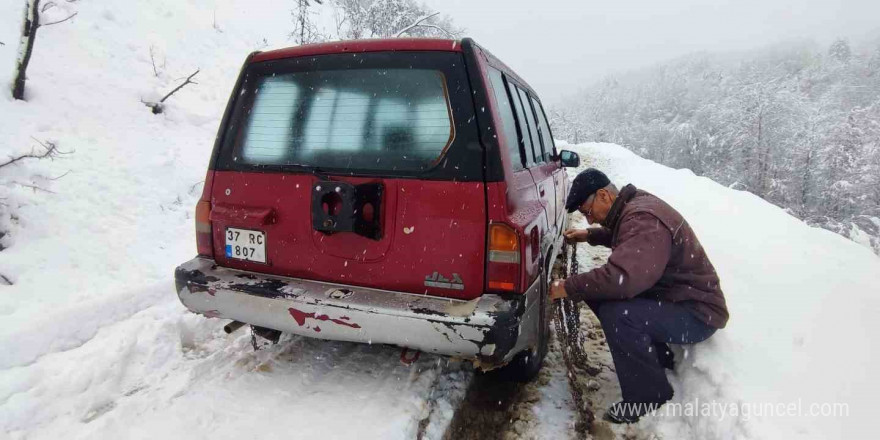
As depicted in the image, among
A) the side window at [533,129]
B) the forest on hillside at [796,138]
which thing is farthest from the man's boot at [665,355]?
the forest on hillside at [796,138]

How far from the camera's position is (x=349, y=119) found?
242 centimetres

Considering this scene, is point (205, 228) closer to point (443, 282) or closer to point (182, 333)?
point (182, 333)

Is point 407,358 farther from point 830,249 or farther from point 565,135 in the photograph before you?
point 565,135

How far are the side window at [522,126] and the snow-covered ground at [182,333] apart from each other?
145cm

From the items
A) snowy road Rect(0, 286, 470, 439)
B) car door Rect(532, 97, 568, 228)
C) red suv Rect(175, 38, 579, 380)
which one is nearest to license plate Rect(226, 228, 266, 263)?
red suv Rect(175, 38, 579, 380)

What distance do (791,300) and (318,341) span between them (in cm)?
356

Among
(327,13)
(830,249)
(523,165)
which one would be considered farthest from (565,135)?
(523,165)

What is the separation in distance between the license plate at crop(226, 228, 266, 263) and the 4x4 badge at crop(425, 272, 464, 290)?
98 cm

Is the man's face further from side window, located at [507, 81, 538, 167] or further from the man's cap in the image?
side window, located at [507, 81, 538, 167]

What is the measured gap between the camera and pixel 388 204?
2.27m

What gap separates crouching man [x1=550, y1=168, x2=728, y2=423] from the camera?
2.36m

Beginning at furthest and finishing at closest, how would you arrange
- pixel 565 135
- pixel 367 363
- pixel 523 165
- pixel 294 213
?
pixel 565 135
pixel 367 363
pixel 523 165
pixel 294 213

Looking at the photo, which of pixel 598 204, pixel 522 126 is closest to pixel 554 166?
pixel 522 126

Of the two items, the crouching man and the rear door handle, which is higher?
the rear door handle
